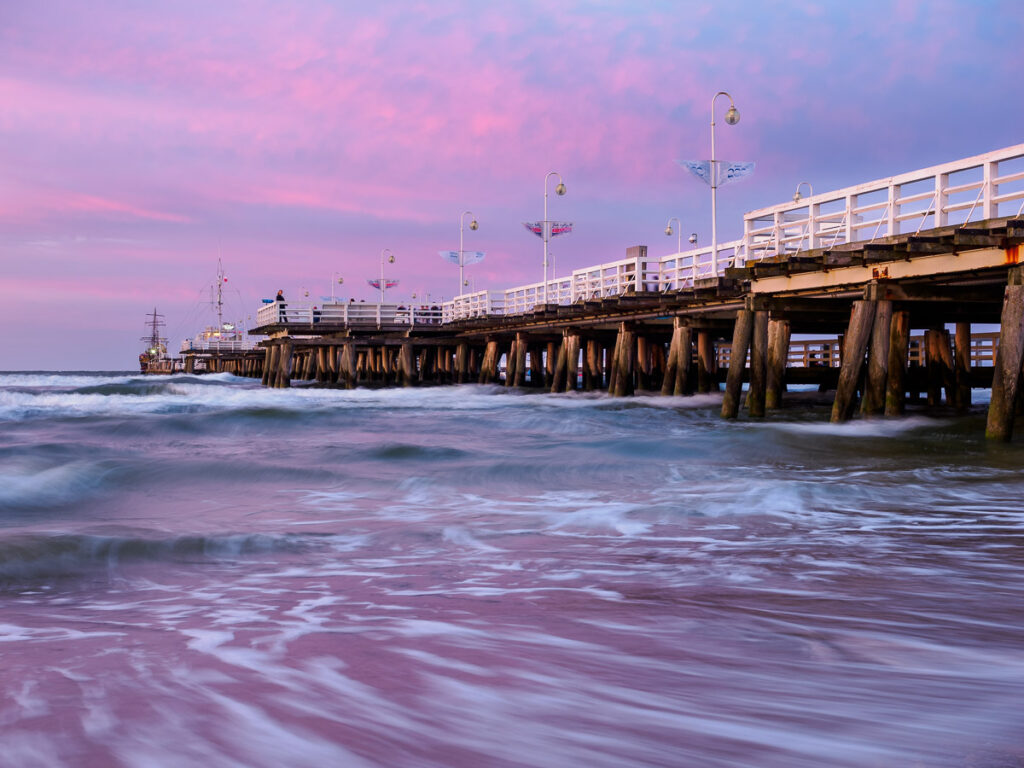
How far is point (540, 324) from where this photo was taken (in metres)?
31.3

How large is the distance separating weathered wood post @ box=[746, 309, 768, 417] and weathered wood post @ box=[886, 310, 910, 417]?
92.6 inches

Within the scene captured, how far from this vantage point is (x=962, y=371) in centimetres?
2288

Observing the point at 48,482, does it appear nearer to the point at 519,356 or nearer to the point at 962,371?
the point at 962,371

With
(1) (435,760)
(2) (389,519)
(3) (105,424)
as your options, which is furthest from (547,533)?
(3) (105,424)

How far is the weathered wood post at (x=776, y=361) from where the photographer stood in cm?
1831

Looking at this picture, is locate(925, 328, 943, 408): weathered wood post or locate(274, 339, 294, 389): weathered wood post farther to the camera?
locate(274, 339, 294, 389): weathered wood post

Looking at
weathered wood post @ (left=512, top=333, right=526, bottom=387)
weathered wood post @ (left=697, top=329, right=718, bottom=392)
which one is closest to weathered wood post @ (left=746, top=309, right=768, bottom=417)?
weathered wood post @ (left=697, top=329, right=718, bottom=392)

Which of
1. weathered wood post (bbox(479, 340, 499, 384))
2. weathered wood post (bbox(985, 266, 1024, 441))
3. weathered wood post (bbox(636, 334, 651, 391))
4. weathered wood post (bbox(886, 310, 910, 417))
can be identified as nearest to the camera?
weathered wood post (bbox(985, 266, 1024, 441))

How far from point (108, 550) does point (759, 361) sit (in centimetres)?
1435

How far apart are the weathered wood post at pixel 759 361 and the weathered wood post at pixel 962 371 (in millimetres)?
6540

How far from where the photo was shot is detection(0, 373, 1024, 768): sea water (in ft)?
10.1

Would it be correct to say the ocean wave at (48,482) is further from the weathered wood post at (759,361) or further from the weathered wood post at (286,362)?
the weathered wood post at (286,362)

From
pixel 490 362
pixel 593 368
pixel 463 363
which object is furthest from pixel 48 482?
pixel 463 363

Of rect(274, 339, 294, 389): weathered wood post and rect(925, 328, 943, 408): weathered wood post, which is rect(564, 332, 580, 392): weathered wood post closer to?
rect(925, 328, 943, 408): weathered wood post
